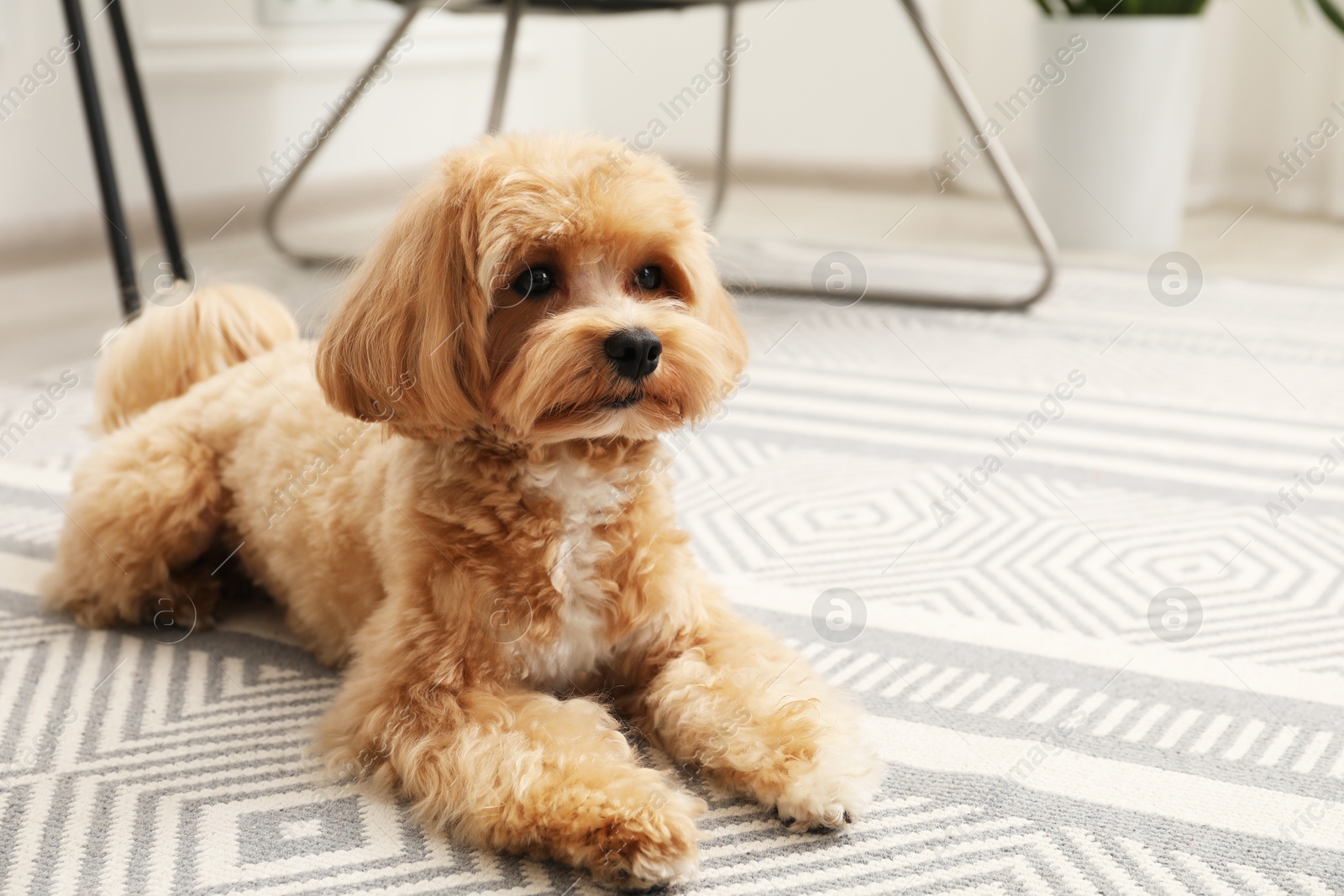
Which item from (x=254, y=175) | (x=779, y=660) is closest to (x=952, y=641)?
(x=779, y=660)

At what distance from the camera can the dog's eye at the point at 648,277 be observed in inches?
48.6

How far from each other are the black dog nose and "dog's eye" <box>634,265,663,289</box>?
0.12 metres

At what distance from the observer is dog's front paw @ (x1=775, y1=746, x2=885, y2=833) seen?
1.11 m

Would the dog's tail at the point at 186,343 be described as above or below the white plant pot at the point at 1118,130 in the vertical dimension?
above

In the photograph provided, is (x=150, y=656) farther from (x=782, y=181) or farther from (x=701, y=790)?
(x=782, y=181)

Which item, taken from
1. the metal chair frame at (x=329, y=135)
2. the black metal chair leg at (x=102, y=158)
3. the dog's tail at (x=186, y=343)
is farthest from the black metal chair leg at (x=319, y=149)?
the dog's tail at (x=186, y=343)

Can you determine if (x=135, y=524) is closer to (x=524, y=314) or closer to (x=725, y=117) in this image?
(x=524, y=314)

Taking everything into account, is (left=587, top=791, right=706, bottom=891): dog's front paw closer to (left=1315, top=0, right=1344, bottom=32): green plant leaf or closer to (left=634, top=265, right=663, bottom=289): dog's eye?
(left=634, top=265, right=663, bottom=289): dog's eye

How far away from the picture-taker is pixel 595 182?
45.0 inches

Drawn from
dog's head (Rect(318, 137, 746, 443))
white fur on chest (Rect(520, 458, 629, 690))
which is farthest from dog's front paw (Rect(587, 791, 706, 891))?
dog's head (Rect(318, 137, 746, 443))

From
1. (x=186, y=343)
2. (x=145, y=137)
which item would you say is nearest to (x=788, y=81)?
(x=145, y=137)

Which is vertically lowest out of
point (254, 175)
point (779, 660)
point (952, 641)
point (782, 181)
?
point (782, 181)

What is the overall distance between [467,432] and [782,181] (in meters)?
4.51

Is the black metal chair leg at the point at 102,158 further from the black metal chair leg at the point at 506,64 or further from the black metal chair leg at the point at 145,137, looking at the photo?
the black metal chair leg at the point at 506,64
